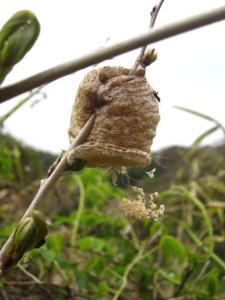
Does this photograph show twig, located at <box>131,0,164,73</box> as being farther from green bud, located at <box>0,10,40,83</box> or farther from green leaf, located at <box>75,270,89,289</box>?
green leaf, located at <box>75,270,89,289</box>

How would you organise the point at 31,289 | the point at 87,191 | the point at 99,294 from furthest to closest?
the point at 87,191 < the point at 99,294 < the point at 31,289

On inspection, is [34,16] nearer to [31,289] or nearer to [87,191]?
[31,289]

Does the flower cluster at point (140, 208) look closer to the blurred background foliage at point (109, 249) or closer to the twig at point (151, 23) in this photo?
the twig at point (151, 23)

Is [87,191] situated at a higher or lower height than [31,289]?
higher

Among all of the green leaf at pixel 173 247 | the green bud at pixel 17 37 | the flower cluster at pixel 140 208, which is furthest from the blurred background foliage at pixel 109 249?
the green bud at pixel 17 37

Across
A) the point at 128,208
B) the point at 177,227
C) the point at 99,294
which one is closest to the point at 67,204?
the point at 177,227
